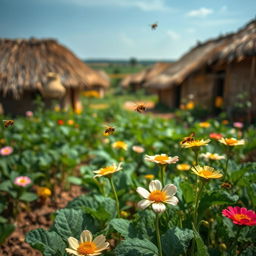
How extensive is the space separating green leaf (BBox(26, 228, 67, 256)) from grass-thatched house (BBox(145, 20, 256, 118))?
5.09 meters

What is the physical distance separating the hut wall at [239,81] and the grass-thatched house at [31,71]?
15.5 ft

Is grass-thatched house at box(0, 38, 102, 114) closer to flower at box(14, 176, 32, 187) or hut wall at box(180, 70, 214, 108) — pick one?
hut wall at box(180, 70, 214, 108)

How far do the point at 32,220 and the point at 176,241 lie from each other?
5.72ft

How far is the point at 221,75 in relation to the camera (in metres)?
8.56

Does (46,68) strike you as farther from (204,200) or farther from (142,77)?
(142,77)

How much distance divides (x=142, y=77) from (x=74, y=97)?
40.1ft

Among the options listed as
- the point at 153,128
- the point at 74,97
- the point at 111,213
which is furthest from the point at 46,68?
the point at 111,213

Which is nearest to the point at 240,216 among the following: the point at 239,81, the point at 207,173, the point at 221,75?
the point at 207,173

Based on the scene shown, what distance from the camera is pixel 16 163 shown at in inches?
102

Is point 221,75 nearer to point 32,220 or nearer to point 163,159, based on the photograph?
point 32,220

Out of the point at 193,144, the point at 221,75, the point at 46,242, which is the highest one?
the point at 221,75

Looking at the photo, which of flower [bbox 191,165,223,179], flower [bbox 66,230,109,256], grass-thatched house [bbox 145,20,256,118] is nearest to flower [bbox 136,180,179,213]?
flower [bbox 191,165,223,179]

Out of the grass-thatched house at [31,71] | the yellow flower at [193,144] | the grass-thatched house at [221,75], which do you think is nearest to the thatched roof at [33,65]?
the grass-thatched house at [31,71]

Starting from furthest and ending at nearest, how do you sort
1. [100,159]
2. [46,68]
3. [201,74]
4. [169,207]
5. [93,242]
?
[201,74] < [46,68] < [100,159] < [169,207] < [93,242]
